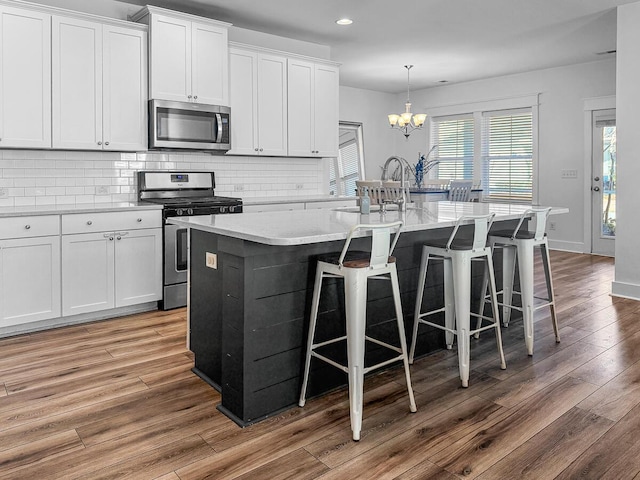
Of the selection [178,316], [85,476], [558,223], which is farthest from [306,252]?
[558,223]

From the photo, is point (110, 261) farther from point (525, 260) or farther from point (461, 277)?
point (525, 260)

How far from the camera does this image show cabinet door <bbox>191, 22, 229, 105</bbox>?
15.1 ft

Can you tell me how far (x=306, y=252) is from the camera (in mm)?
2545

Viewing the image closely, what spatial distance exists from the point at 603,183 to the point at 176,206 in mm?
5952

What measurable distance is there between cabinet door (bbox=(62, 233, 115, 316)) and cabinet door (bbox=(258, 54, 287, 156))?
1970 mm

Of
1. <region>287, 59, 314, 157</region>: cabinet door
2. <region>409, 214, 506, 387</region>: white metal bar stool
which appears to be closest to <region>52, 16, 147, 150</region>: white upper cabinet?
<region>287, 59, 314, 157</region>: cabinet door

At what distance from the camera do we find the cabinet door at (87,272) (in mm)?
3820

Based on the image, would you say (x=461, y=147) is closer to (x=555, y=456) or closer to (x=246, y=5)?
(x=246, y=5)

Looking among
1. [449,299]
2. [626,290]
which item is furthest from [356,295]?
[626,290]

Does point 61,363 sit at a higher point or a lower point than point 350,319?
lower

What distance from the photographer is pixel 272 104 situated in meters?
5.32

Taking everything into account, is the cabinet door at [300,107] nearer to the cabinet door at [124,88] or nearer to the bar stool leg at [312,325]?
the cabinet door at [124,88]

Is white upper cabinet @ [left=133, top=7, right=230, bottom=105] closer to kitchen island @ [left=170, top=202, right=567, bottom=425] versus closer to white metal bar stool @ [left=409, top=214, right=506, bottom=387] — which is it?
kitchen island @ [left=170, top=202, right=567, bottom=425]

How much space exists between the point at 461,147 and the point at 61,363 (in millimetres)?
7320
